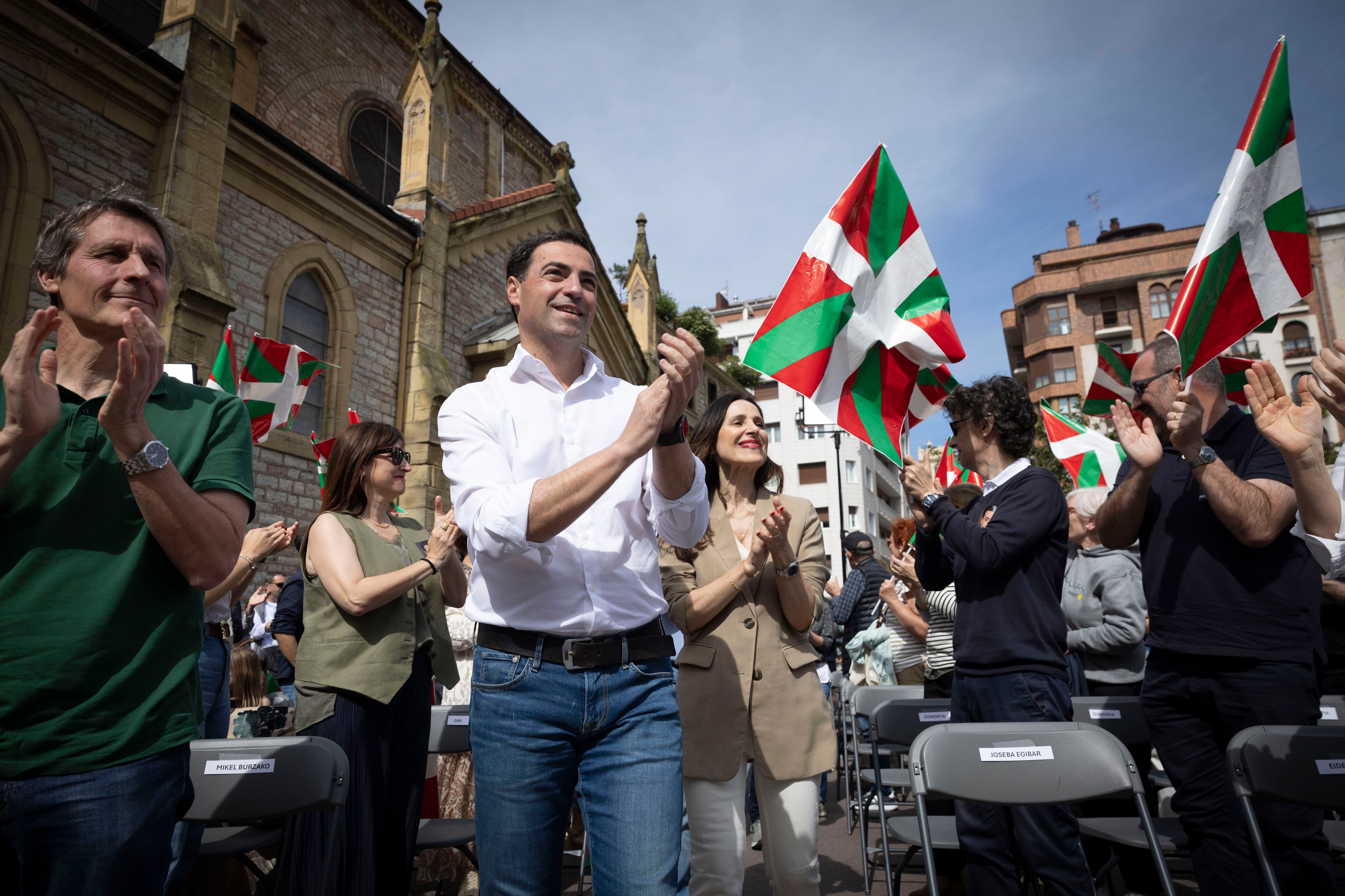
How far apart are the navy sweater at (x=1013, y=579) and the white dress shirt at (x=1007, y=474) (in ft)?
0.16

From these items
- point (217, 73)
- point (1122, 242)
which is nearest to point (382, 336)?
point (217, 73)

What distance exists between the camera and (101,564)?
69.7 inches

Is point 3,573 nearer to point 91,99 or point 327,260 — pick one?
point 91,99

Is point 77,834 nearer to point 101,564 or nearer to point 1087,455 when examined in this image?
point 101,564

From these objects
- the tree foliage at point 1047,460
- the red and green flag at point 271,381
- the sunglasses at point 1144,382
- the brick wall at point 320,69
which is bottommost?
the sunglasses at point 1144,382

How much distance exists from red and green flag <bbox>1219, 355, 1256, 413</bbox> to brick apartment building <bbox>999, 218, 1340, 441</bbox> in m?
43.6

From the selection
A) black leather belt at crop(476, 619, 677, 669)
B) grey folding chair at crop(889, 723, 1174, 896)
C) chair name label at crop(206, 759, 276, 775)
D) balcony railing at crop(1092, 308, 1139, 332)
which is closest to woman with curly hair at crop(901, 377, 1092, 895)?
grey folding chair at crop(889, 723, 1174, 896)

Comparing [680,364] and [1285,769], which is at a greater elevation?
[680,364]

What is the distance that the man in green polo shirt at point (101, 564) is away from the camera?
164cm

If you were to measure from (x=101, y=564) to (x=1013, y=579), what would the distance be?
302 cm

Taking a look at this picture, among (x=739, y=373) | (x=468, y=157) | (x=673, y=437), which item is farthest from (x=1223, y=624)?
(x=739, y=373)

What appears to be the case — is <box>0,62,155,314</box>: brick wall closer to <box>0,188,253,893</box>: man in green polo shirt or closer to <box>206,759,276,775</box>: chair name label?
<box>206,759,276,775</box>: chair name label

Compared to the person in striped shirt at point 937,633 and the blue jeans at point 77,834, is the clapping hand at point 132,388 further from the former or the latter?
the person in striped shirt at point 937,633

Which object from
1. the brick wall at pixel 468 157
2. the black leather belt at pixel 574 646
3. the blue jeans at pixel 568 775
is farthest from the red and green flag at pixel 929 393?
the brick wall at pixel 468 157
